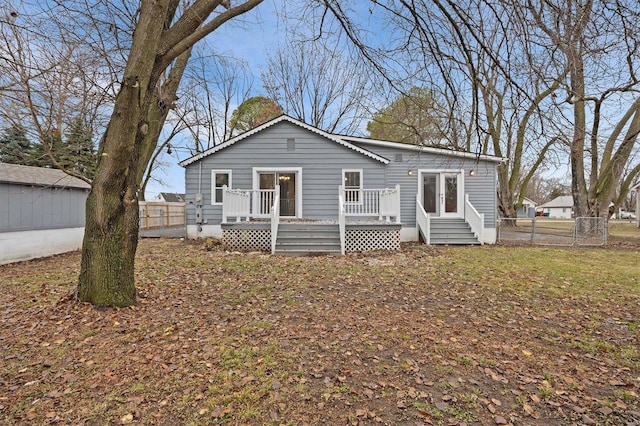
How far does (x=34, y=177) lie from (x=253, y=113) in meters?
17.0

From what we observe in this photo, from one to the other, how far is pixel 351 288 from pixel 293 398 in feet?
11.3

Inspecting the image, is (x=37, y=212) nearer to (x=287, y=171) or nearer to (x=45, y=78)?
(x=45, y=78)

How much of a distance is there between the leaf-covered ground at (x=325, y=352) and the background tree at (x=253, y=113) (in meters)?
19.8

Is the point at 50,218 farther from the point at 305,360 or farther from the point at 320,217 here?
the point at 305,360

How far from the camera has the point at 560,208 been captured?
61688 mm

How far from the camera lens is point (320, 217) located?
1233 centimetres

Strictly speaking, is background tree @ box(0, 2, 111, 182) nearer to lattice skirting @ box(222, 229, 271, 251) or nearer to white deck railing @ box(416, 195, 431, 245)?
lattice skirting @ box(222, 229, 271, 251)

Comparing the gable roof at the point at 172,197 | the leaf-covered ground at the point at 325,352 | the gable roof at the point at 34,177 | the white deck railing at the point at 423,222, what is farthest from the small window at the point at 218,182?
the gable roof at the point at 172,197

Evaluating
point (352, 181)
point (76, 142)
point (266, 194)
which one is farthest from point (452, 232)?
point (76, 142)

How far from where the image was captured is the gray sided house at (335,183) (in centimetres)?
1184

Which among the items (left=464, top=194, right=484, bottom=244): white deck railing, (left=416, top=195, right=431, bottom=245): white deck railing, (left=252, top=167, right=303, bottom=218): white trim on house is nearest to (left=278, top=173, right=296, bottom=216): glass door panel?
(left=252, top=167, right=303, bottom=218): white trim on house

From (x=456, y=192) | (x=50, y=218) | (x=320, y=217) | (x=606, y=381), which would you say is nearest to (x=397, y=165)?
(x=456, y=192)

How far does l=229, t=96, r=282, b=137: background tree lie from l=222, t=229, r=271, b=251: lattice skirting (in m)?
15.3

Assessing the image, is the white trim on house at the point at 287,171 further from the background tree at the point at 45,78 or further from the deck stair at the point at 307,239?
the background tree at the point at 45,78
